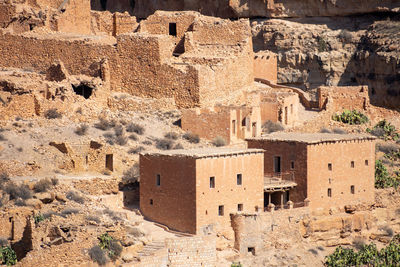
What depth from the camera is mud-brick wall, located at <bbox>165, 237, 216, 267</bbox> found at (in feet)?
136

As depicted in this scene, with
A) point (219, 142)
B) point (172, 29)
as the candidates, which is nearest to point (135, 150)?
point (219, 142)

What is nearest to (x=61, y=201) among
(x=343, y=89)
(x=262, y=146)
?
(x=262, y=146)

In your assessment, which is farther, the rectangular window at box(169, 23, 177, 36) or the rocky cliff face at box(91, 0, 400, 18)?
the rocky cliff face at box(91, 0, 400, 18)

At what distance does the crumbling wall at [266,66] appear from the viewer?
59719 millimetres

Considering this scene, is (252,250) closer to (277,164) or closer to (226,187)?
(226,187)

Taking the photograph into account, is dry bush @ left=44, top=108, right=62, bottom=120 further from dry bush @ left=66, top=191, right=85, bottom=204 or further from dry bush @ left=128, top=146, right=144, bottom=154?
dry bush @ left=66, top=191, right=85, bottom=204

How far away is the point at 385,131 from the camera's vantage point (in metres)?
56.0

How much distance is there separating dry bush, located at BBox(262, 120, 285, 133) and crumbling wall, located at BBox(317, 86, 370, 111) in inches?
193

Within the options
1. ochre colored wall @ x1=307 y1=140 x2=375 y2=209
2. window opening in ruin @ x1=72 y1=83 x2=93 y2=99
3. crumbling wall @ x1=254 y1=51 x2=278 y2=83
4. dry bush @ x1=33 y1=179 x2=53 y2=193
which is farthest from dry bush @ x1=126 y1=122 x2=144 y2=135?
crumbling wall @ x1=254 y1=51 x2=278 y2=83

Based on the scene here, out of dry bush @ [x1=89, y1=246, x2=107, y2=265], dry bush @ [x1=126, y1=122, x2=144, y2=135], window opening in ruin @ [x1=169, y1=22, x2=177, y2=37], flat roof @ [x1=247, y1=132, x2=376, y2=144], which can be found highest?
window opening in ruin @ [x1=169, y1=22, x2=177, y2=37]

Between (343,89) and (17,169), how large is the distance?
741 inches

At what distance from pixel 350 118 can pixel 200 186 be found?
50.2 ft

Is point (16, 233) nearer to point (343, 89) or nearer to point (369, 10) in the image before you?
point (343, 89)

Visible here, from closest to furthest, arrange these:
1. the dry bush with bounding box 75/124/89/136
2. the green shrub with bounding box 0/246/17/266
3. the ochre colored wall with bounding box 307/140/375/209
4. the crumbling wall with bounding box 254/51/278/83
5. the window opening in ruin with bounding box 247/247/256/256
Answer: the green shrub with bounding box 0/246/17/266, the window opening in ruin with bounding box 247/247/256/256, the ochre colored wall with bounding box 307/140/375/209, the dry bush with bounding box 75/124/89/136, the crumbling wall with bounding box 254/51/278/83
